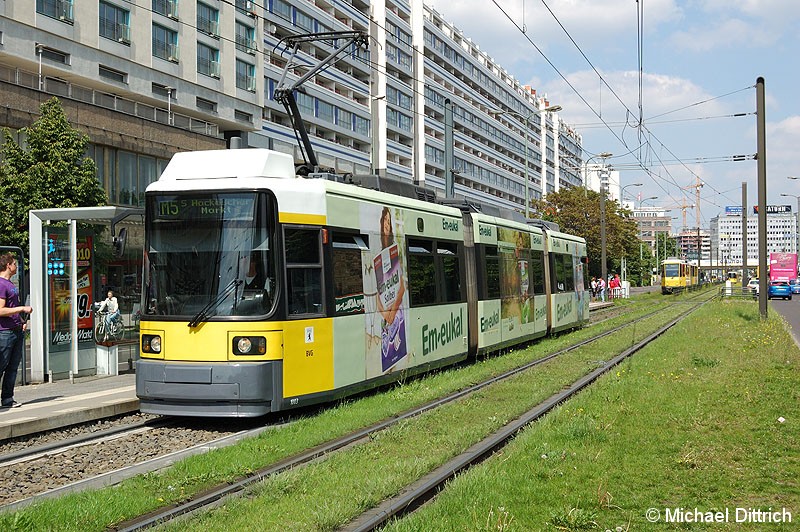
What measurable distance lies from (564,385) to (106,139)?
101ft

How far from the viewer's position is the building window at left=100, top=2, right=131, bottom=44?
4156 cm

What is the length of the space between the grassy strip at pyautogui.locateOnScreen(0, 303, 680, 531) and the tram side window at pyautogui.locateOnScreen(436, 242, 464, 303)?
98.8 inches

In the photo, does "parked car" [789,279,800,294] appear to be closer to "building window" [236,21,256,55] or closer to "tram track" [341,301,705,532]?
"building window" [236,21,256,55]

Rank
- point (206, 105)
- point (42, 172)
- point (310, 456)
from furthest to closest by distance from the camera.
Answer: point (206, 105) < point (42, 172) < point (310, 456)

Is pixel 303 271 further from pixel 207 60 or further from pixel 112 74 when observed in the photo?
pixel 207 60

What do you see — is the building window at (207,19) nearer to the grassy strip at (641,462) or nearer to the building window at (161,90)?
the building window at (161,90)

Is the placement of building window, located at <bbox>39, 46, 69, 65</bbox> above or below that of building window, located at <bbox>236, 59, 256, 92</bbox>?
below

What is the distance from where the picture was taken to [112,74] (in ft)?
139

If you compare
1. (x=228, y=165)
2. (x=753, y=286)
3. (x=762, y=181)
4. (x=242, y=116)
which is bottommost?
(x=753, y=286)

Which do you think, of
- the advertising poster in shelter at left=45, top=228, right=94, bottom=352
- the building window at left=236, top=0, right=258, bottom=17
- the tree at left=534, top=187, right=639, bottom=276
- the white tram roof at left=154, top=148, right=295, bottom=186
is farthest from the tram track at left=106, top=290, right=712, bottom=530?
the tree at left=534, top=187, right=639, bottom=276

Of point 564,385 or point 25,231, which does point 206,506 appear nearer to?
point 564,385

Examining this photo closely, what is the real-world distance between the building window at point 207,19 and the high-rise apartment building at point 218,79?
74 mm

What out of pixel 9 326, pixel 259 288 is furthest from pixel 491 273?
pixel 9 326

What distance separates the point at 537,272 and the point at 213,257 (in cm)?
1330
